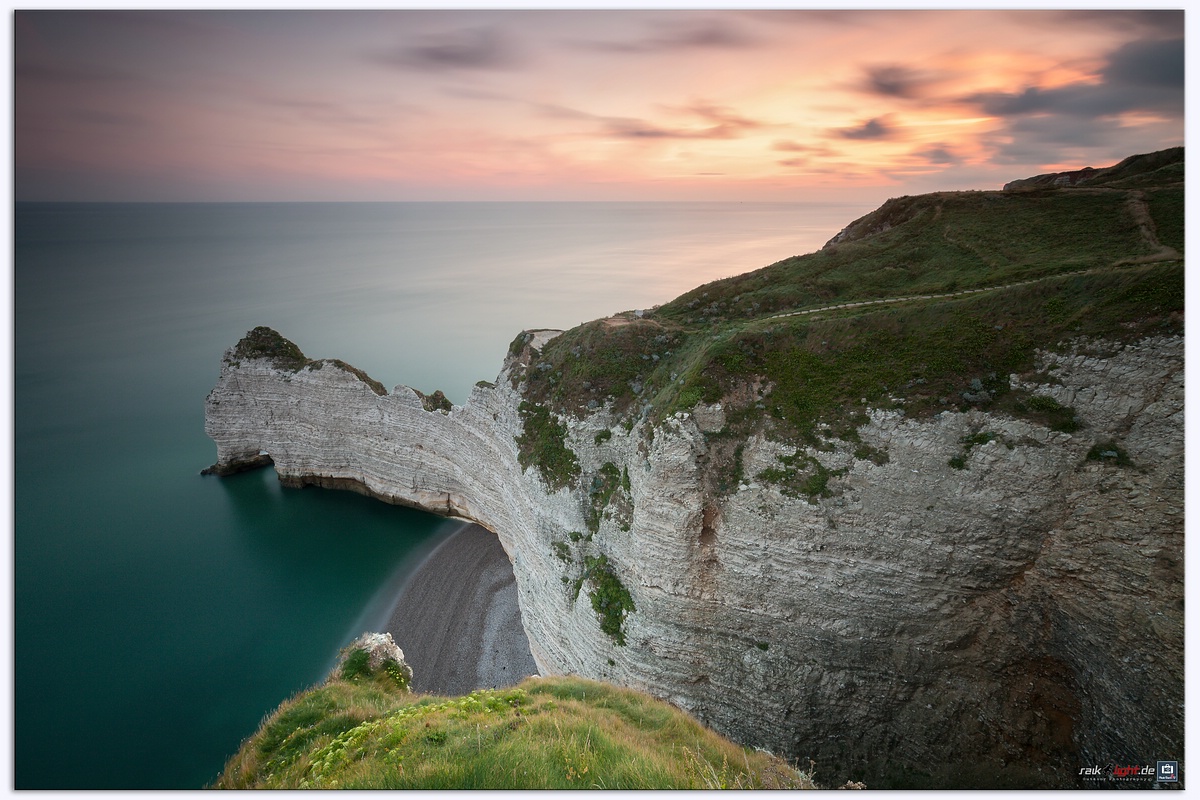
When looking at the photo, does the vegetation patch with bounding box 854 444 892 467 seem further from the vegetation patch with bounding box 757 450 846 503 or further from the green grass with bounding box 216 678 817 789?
the green grass with bounding box 216 678 817 789

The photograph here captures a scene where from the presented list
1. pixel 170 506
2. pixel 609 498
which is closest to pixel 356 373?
pixel 170 506

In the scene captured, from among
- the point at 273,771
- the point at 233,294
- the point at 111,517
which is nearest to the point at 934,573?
the point at 273,771

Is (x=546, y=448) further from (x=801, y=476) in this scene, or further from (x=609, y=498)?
(x=801, y=476)

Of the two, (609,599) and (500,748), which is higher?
(500,748)

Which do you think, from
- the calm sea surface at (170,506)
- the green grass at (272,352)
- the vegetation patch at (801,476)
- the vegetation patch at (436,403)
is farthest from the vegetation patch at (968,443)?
the green grass at (272,352)

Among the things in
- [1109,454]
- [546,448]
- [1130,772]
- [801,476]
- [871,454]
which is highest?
[1109,454]

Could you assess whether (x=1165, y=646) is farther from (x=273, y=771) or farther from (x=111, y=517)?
(x=111, y=517)
